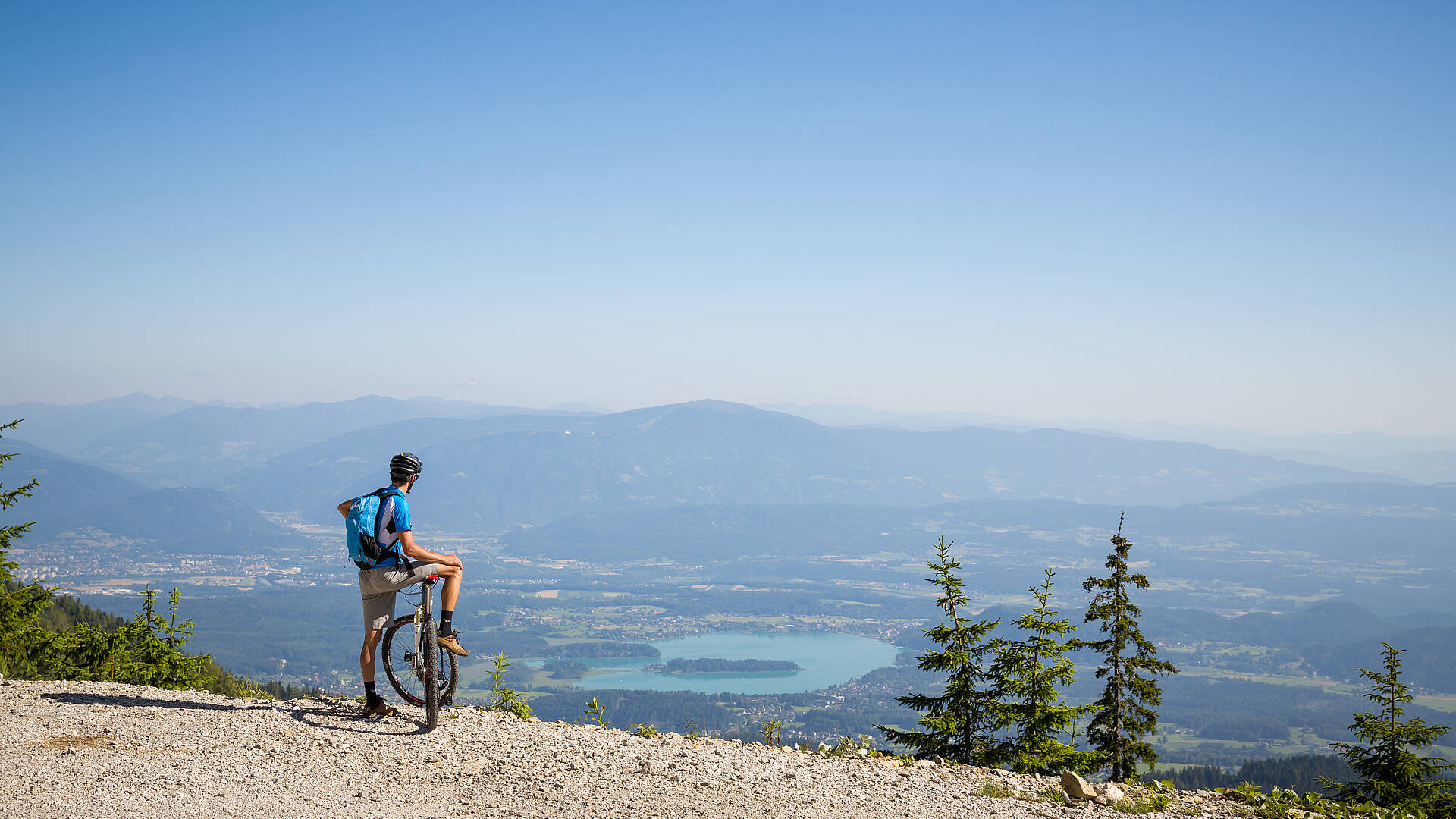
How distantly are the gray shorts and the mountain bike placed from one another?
0.38 feet

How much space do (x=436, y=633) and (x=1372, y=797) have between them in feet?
59.1

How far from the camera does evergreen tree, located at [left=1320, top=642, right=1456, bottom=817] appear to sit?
15719 mm

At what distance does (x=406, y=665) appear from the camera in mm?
9344

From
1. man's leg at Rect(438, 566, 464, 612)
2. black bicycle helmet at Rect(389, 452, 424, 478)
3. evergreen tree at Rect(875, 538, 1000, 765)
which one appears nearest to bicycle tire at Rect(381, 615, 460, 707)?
man's leg at Rect(438, 566, 464, 612)

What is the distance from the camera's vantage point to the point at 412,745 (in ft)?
28.0

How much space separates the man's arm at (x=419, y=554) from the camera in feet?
28.8

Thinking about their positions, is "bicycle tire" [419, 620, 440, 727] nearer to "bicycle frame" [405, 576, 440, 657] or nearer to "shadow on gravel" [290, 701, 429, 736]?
"bicycle frame" [405, 576, 440, 657]

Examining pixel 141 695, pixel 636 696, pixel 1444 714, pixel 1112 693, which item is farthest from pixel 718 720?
pixel 1444 714

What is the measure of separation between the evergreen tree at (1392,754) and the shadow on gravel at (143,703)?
1862 centimetres

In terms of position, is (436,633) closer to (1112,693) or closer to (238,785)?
(238,785)

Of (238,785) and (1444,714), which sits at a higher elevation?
(238,785)

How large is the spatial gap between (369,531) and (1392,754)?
20.2 meters

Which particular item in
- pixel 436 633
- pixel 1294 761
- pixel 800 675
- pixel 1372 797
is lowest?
pixel 800 675

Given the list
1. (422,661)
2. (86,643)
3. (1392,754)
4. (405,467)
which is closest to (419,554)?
(405,467)
